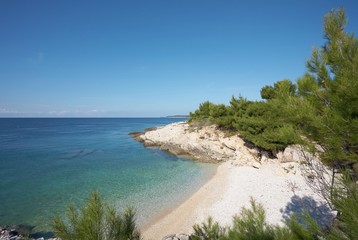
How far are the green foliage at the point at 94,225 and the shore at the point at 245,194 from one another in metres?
4.21

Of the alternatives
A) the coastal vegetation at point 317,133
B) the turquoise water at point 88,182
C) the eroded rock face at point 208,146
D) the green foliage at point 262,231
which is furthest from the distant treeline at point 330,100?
the eroded rock face at point 208,146

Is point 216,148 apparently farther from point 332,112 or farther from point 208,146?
point 332,112

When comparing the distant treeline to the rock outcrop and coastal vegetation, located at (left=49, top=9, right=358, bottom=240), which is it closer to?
coastal vegetation, located at (left=49, top=9, right=358, bottom=240)

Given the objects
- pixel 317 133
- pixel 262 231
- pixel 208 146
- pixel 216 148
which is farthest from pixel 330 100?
pixel 208 146

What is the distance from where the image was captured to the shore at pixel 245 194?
9.66m

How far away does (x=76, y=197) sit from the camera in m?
13.4

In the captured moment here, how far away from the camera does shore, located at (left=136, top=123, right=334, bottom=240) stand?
380 inches

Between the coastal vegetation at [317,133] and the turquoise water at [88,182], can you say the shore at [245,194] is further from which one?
the coastal vegetation at [317,133]

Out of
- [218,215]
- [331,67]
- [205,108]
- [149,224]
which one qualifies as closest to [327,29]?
[331,67]

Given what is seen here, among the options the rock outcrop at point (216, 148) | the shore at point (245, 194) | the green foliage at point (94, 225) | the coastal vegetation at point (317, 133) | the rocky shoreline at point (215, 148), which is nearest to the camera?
the coastal vegetation at point (317, 133)

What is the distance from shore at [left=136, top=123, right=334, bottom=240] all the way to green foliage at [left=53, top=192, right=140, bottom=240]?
13.8 ft

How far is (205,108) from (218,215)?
2564cm

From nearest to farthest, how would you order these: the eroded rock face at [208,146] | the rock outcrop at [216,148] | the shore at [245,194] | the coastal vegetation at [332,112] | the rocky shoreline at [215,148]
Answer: the coastal vegetation at [332,112] → the shore at [245,194] → the rock outcrop at [216,148] → the rocky shoreline at [215,148] → the eroded rock face at [208,146]

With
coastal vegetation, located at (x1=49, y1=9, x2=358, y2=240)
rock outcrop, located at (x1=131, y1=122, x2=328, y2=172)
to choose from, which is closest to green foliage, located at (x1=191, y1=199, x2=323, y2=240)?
coastal vegetation, located at (x1=49, y1=9, x2=358, y2=240)
